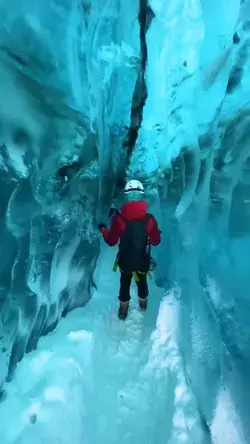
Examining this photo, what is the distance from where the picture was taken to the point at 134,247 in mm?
3328

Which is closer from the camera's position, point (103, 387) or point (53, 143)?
point (103, 387)

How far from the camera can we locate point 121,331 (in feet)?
11.7

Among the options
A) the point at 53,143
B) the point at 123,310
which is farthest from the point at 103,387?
the point at 53,143

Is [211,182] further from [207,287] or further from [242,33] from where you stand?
[242,33]

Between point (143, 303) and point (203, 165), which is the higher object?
point (203, 165)

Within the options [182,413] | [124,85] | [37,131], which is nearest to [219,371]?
[182,413]

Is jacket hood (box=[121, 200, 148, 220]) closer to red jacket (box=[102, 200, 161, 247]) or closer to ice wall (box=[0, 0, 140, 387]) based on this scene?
red jacket (box=[102, 200, 161, 247])

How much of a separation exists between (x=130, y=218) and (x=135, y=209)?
0.08m

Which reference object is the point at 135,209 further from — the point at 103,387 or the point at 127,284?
the point at 103,387

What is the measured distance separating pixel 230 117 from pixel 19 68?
1.91 metres

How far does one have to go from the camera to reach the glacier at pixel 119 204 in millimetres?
2854

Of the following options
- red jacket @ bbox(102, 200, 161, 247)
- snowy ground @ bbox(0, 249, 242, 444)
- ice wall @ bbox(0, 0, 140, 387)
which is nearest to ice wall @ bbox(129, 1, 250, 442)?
snowy ground @ bbox(0, 249, 242, 444)

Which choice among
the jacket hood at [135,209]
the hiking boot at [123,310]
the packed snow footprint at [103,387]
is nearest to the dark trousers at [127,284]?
the hiking boot at [123,310]

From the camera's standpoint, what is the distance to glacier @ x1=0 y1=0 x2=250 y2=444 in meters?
2.85
